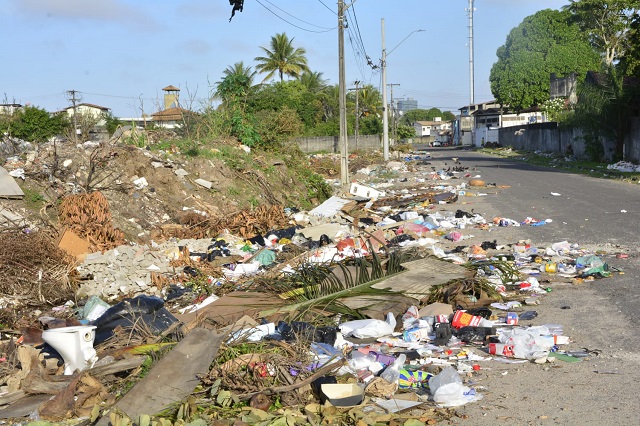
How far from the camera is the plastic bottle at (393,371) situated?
5176 mm

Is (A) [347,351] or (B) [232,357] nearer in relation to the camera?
(B) [232,357]

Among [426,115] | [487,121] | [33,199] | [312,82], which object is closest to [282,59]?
[312,82]

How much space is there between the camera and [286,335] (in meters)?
5.83

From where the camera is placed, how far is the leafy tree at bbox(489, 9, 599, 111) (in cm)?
6694

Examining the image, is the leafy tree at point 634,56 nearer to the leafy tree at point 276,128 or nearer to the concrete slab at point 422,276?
the leafy tree at point 276,128

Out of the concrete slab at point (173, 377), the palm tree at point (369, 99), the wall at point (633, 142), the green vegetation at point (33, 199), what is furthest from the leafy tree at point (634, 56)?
the palm tree at point (369, 99)

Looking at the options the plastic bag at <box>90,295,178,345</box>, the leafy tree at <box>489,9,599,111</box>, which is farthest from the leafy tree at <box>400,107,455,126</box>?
the plastic bag at <box>90,295,178,345</box>

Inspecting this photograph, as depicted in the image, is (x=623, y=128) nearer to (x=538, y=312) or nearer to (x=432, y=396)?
(x=538, y=312)

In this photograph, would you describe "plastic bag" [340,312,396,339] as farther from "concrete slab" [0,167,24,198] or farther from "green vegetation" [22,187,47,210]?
"concrete slab" [0,167,24,198]

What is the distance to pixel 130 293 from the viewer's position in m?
8.99

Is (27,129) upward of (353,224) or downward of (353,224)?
upward

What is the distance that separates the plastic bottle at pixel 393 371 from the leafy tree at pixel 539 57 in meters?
66.4

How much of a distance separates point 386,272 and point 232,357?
10.3 feet

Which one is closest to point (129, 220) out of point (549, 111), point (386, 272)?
point (386, 272)
